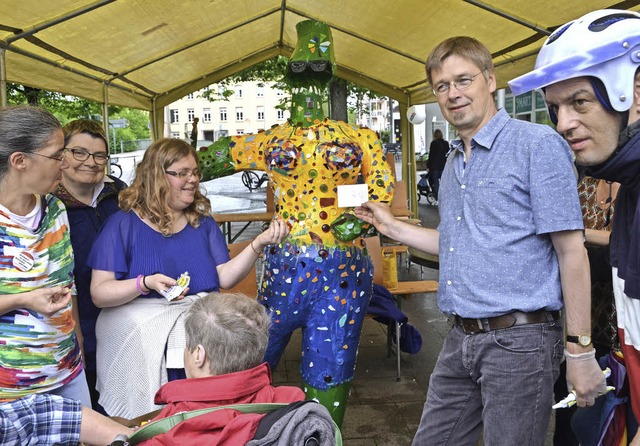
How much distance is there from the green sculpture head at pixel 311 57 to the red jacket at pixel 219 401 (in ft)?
6.00

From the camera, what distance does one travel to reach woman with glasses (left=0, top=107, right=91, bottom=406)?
1834 millimetres

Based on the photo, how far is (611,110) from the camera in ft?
4.08

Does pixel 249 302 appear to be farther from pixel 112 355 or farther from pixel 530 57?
pixel 530 57

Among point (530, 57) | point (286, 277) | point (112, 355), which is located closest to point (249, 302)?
point (112, 355)

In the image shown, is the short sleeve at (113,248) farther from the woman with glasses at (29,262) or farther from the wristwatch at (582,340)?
the wristwatch at (582,340)

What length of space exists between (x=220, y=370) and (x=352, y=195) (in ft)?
4.37

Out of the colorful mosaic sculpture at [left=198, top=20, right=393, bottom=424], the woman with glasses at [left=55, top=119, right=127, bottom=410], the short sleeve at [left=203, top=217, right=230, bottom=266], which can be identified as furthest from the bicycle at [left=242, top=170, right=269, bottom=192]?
the short sleeve at [left=203, top=217, right=230, bottom=266]

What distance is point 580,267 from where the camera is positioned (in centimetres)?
166

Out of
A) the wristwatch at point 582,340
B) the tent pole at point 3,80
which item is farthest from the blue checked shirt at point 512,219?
the tent pole at point 3,80

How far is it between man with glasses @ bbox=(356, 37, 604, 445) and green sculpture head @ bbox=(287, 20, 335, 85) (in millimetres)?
1115

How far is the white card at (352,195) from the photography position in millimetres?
2637

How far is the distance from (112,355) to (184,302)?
0.33 meters

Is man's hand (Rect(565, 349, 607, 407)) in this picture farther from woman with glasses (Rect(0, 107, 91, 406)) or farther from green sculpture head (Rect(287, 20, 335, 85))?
green sculpture head (Rect(287, 20, 335, 85))

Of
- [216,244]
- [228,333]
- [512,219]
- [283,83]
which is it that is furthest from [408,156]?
[228,333]
